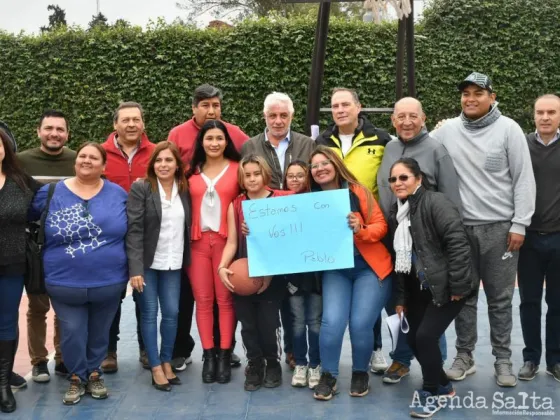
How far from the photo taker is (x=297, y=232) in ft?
15.8

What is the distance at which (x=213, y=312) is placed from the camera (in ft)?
17.1

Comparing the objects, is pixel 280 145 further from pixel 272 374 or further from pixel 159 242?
pixel 272 374

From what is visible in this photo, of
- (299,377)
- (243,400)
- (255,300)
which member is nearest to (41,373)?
(243,400)

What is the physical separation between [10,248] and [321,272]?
2148 millimetres

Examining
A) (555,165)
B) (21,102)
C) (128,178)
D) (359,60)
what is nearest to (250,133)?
(359,60)

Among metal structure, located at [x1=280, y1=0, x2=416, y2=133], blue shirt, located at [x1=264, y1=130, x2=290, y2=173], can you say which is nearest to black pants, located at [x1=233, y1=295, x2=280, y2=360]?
blue shirt, located at [x1=264, y1=130, x2=290, y2=173]

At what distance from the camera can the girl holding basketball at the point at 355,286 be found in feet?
15.4

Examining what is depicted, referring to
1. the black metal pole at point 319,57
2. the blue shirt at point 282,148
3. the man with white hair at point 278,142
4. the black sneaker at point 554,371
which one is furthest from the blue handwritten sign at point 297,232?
the black metal pole at point 319,57

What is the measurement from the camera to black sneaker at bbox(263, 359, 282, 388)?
16.5 feet

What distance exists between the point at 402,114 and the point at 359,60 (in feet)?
24.7

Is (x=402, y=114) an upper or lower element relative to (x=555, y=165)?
upper

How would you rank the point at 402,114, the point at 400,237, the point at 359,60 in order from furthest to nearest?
the point at 359,60 < the point at 402,114 < the point at 400,237

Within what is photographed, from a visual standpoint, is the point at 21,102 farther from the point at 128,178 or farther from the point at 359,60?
the point at 128,178

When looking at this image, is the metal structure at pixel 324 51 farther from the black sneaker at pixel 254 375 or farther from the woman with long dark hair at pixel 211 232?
the black sneaker at pixel 254 375
